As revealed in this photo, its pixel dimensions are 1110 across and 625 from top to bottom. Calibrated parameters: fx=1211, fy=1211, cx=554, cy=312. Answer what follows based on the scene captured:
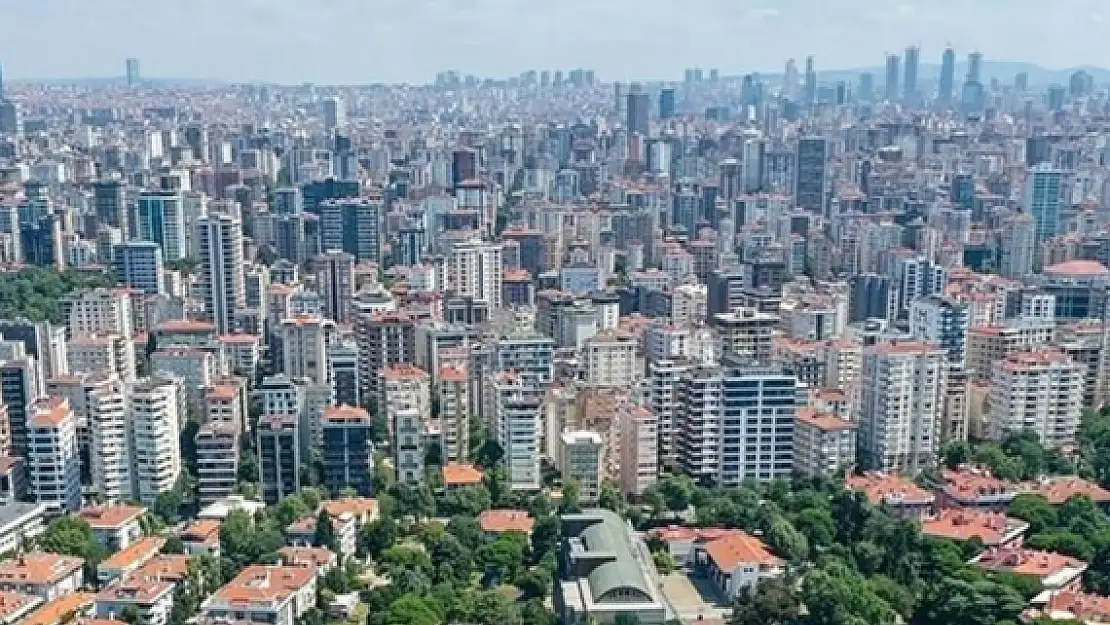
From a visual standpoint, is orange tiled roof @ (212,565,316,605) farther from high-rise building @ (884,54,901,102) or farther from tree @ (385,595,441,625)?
high-rise building @ (884,54,901,102)

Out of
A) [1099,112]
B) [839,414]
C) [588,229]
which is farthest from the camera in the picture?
[1099,112]

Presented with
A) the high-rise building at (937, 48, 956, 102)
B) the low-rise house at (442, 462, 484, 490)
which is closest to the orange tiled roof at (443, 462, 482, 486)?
the low-rise house at (442, 462, 484, 490)

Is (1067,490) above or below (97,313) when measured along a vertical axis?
below

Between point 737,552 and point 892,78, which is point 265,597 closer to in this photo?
point 737,552

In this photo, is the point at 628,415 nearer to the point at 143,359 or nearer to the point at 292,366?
the point at 292,366

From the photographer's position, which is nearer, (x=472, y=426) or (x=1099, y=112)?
(x=472, y=426)

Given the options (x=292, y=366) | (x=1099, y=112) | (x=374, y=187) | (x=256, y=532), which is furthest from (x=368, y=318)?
(x=1099, y=112)

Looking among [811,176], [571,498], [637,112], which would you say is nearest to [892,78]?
[637,112]
